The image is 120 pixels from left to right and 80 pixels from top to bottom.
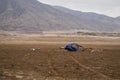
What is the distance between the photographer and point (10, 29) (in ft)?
574

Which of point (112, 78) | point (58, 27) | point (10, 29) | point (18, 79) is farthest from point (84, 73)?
point (58, 27)

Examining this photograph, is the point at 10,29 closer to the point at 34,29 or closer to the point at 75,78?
the point at 34,29

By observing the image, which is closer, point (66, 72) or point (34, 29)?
point (66, 72)

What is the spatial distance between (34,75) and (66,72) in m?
2.07

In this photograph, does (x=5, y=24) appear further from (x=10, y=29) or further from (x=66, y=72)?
(x=66, y=72)

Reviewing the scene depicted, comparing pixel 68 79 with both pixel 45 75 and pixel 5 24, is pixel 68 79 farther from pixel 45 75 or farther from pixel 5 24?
pixel 5 24

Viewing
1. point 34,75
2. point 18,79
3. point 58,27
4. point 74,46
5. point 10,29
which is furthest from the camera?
point 58,27

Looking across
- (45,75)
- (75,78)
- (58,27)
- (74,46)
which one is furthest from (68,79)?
(58,27)

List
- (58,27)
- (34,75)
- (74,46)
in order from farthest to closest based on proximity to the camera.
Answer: (58,27), (74,46), (34,75)

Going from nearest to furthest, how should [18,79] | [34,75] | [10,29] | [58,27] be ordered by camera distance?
[18,79] → [34,75] → [10,29] → [58,27]

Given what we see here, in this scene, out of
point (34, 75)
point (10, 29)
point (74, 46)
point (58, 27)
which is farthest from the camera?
point (58, 27)

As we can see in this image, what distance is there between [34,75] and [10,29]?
163m

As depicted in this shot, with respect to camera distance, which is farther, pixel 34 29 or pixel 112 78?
pixel 34 29

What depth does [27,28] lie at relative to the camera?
184 meters
